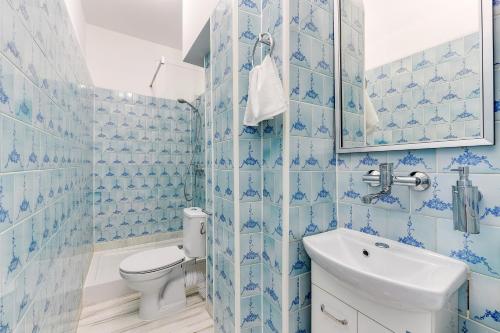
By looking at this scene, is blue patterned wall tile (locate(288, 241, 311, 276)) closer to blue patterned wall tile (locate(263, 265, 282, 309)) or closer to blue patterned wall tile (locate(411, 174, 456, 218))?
blue patterned wall tile (locate(263, 265, 282, 309))

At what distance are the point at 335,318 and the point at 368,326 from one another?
145mm

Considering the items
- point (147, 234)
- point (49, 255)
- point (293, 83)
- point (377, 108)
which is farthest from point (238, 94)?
point (147, 234)

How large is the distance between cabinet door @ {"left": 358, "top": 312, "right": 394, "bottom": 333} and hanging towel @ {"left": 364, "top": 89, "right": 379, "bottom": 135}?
30.0 inches

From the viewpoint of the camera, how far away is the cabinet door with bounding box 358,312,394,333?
0.73 metres

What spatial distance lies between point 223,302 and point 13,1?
1.61 metres

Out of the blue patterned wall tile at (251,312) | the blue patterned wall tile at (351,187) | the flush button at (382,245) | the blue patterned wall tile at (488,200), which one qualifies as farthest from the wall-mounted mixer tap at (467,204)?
the blue patterned wall tile at (251,312)

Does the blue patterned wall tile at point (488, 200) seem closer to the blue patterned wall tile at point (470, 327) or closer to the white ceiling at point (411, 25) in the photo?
the blue patterned wall tile at point (470, 327)

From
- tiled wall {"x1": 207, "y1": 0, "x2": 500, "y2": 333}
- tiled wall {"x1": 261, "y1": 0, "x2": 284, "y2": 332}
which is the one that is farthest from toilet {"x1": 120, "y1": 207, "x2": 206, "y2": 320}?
tiled wall {"x1": 261, "y1": 0, "x2": 284, "y2": 332}

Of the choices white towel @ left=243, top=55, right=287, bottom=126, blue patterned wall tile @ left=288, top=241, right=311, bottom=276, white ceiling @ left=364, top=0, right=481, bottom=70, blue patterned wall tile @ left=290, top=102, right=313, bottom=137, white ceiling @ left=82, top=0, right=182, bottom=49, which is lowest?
blue patterned wall tile @ left=288, top=241, right=311, bottom=276

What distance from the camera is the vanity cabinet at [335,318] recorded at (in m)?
0.78

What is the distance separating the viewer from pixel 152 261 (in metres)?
1.77

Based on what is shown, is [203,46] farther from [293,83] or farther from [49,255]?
[49,255]

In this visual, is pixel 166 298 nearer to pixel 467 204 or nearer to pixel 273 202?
pixel 273 202

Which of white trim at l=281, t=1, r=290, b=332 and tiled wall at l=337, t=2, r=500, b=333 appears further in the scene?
white trim at l=281, t=1, r=290, b=332
